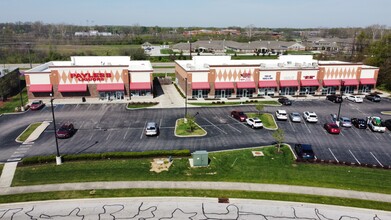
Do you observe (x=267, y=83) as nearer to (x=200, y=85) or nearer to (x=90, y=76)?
(x=200, y=85)

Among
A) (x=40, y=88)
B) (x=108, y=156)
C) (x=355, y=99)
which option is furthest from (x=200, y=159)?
(x=355, y=99)

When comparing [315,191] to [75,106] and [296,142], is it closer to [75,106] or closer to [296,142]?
[296,142]

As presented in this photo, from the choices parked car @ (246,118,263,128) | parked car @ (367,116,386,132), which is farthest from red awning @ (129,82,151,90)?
parked car @ (367,116,386,132)

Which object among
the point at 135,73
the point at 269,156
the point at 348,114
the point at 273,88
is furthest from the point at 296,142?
the point at 135,73

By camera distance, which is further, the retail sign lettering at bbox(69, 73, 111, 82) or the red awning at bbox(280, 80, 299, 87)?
the red awning at bbox(280, 80, 299, 87)

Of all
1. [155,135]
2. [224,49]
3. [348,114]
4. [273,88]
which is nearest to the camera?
[155,135]

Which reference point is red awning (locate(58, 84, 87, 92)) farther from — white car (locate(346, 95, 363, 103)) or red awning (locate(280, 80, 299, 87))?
white car (locate(346, 95, 363, 103))
